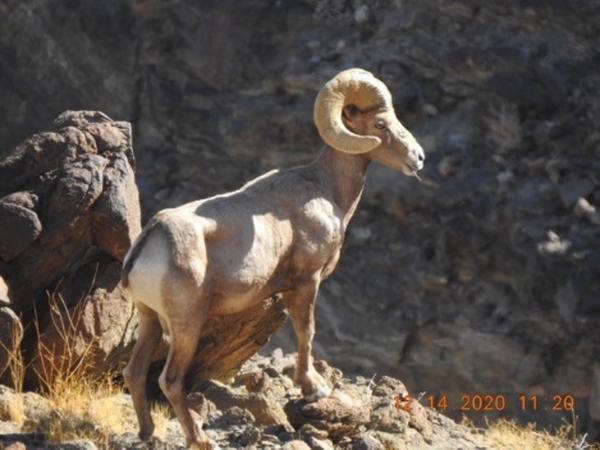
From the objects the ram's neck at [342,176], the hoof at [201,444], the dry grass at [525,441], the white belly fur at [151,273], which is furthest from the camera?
the dry grass at [525,441]

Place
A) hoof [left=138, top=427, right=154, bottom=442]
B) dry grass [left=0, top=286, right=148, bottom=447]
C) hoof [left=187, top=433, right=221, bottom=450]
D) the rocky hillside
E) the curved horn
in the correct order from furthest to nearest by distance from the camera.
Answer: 1. the rocky hillside
2. the curved horn
3. dry grass [left=0, top=286, right=148, bottom=447]
4. hoof [left=138, top=427, right=154, bottom=442]
5. hoof [left=187, top=433, right=221, bottom=450]

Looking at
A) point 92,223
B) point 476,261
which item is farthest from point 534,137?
point 92,223

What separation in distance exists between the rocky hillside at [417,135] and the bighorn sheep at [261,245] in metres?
9.22

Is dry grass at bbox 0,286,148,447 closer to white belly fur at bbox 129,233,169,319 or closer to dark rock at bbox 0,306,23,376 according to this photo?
dark rock at bbox 0,306,23,376

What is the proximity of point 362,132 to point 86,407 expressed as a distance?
2972 mm

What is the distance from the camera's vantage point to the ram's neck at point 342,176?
33.9 feet

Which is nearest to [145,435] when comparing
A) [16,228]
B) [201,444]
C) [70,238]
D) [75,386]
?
[201,444]

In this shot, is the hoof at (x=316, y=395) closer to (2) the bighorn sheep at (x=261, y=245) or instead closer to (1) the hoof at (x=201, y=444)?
(2) the bighorn sheep at (x=261, y=245)

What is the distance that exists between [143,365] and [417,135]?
1297cm

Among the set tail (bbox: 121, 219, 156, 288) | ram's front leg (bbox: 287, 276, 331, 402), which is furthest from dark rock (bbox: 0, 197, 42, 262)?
ram's front leg (bbox: 287, 276, 331, 402)

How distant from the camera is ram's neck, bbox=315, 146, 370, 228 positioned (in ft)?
33.9
